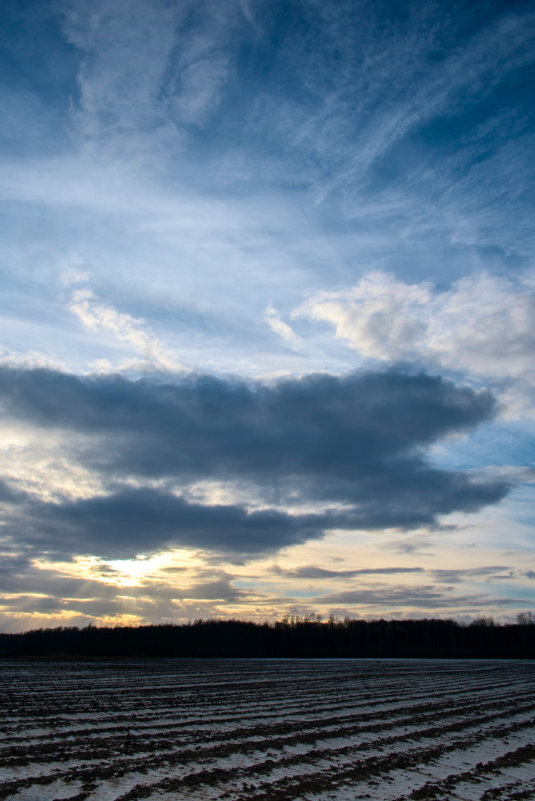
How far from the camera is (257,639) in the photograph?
165750mm

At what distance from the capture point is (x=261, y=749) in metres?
15.9

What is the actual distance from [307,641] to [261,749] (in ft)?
533

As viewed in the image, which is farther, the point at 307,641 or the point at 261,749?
the point at 307,641

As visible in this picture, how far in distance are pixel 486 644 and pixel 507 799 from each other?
179929 mm

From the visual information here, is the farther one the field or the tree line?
the tree line

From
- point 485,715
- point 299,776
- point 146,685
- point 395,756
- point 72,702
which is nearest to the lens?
point 299,776

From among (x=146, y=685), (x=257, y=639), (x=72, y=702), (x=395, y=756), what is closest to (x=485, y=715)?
(x=395, y=756)

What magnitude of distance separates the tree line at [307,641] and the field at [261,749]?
121703 mm

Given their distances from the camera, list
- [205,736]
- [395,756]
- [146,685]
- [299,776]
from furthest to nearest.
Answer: [146,685] → [205,736] → [395,756] → [299,776]

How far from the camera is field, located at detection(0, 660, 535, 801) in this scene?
12070 mm

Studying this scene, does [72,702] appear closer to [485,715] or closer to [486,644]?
[485,715]

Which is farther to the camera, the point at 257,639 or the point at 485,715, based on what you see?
the point at 257,639

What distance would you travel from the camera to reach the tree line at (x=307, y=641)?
493ft

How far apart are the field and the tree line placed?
122 meters
